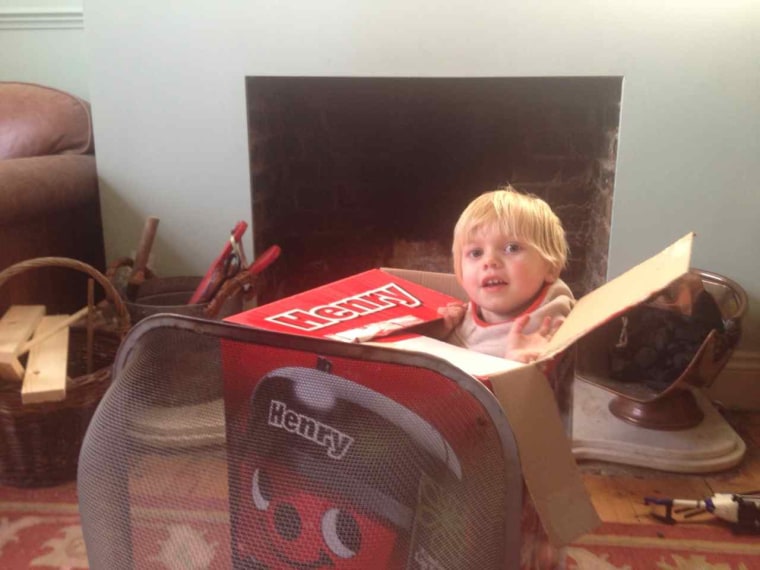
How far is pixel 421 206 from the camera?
206 centimetres

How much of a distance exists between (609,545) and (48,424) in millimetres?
974

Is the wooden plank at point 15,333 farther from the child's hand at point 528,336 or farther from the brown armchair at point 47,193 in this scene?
the child's hand at point 528,336

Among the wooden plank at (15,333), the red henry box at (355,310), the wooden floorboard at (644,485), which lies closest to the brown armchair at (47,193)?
the wooden plank at (15,333)

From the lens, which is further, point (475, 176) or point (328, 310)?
point (475, 176)

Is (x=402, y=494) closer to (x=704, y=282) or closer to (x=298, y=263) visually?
(x=704, y=282)

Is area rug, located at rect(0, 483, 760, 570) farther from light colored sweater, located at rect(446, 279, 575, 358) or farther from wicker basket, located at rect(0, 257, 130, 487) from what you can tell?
light colored sweater, located at rect(446, 279, 575, 358)

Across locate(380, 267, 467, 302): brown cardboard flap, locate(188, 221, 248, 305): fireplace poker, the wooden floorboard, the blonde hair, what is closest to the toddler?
the blonde hair

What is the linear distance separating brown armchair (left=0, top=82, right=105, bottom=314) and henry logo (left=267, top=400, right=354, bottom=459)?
0.95 meters

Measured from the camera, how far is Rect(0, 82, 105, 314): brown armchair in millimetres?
1500

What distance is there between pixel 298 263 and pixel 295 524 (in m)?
1.40

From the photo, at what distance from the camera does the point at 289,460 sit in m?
0.71

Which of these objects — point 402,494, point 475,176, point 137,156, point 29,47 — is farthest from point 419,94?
point 402,494

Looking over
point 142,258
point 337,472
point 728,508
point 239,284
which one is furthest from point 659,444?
point 142,258

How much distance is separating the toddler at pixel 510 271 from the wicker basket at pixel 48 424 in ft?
2.20
